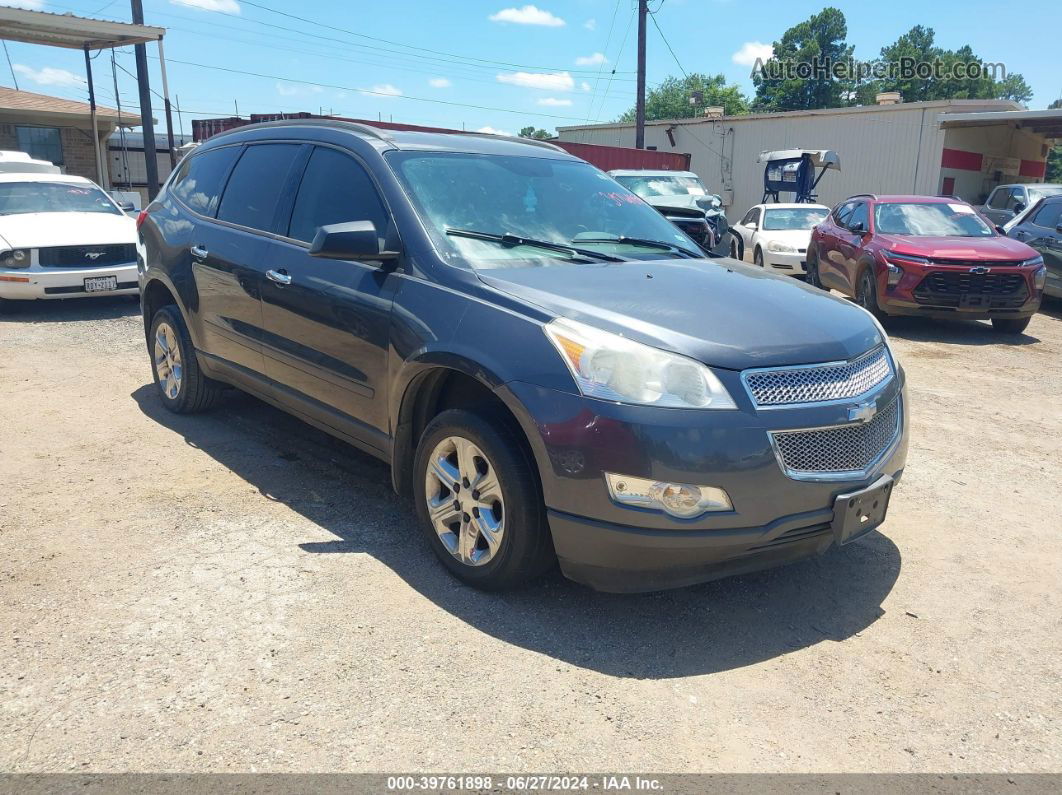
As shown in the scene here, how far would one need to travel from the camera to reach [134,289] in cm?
997

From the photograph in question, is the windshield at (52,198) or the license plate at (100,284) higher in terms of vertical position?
the windshield at (52,198)

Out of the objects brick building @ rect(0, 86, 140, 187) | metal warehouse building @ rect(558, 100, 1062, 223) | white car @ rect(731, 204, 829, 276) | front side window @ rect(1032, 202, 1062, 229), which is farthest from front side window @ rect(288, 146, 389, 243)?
brick building @ rect(0, 86, 140, 187)

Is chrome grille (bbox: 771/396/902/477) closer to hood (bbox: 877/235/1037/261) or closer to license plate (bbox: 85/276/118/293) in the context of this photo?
hood (bbox: 877/235/1037/261)

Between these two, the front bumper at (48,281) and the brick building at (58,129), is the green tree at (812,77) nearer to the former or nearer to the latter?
the brick building at (58,129)

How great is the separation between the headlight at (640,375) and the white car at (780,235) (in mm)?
11684

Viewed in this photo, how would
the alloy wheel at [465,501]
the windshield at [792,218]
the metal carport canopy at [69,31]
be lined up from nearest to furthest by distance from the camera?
1. the alloy wheel at [465,501]
2. the windshield at [792,218]
3. the metal carport canopy at [69,31]

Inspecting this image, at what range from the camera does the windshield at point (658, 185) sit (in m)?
15.1

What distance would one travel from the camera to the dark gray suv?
119 inches

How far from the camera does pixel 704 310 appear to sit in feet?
11.1

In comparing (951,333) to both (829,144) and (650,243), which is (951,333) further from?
(829,144)

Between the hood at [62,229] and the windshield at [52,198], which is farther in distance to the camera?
the windshield at [52,198]

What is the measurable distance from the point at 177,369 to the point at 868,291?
8.12 metres

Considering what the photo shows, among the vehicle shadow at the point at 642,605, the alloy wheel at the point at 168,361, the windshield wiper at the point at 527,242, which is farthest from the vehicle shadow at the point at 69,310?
the windshield wiper at the point at 527,242

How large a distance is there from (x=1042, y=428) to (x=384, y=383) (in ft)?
16.3
